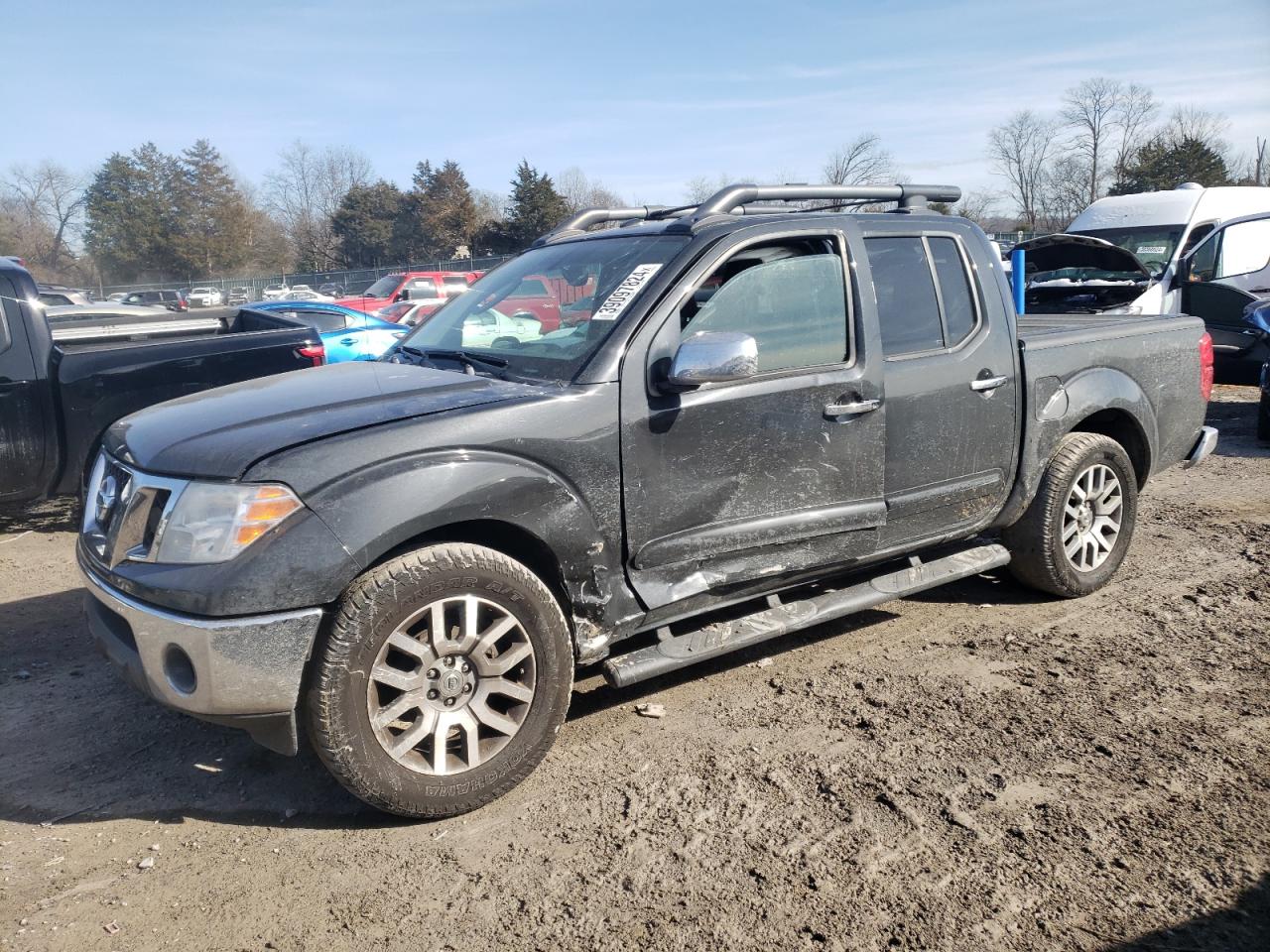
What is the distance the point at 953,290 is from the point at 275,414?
10.0ft

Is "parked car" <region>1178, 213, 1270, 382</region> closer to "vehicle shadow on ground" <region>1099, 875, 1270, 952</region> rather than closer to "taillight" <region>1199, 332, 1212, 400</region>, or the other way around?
"taillight" <region>1199, 332, 1212, 400</region>

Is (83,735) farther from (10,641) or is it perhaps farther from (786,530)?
(786,530)

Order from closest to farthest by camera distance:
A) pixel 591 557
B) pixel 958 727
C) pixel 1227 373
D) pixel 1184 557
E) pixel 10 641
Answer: pixel 591 557, pixel 958 727, pixel 10 641, pixel 1184 557, pixel 1227 373

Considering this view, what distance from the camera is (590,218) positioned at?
4840 mm

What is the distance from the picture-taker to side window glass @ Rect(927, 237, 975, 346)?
175 inches

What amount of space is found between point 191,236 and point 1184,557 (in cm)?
5553

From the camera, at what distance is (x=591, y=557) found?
338 centimetres

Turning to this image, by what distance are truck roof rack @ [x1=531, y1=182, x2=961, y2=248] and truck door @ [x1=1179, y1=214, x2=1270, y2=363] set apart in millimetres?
7155

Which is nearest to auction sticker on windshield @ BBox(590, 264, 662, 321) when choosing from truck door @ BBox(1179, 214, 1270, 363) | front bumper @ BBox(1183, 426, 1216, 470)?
front bumper @ BBox(1183, 426, 1216, 470)

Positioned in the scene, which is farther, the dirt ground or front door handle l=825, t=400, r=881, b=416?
front door handle l=825, t=400, r=881, b=416

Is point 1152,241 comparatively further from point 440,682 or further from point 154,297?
point 154,297

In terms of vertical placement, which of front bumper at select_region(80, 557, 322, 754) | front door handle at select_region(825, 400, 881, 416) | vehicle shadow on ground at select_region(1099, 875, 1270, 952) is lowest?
vehicle shadow on ground at select_region(1099, 875, 1270, 952)

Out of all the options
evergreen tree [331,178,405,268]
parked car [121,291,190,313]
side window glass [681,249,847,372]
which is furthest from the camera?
evergreen tree [331,178,405,268]

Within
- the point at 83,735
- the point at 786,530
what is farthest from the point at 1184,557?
the point at 83,735
